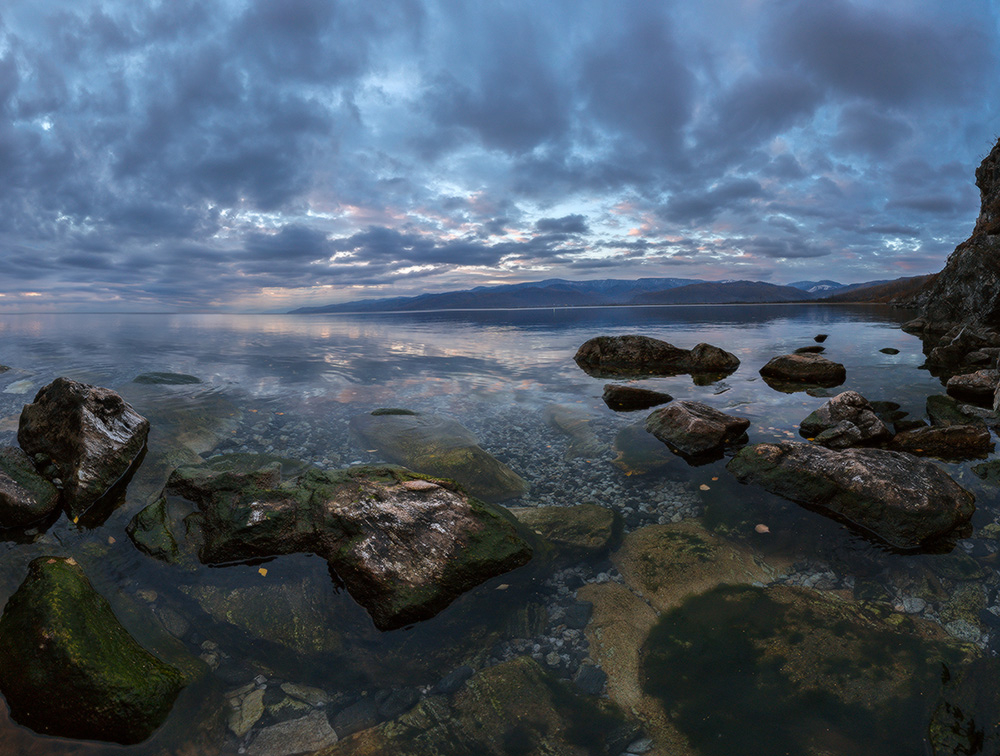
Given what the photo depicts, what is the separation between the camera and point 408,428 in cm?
1401

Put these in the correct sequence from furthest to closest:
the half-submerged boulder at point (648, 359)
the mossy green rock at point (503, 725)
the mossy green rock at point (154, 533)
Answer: the half-submerged boulder at point (648, 359) < the mossy green rock at point (154, 533) < the mossy green rock at point (503, 725)

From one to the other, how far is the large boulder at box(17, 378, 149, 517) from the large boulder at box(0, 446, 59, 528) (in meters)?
0.33

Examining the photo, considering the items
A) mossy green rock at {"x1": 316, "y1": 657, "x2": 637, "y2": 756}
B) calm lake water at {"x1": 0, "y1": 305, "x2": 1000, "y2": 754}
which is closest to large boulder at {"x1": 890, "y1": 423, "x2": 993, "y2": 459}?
calm lake water at {"x1": 0, "y1": 305, "x2": 1000, "y2": 754}

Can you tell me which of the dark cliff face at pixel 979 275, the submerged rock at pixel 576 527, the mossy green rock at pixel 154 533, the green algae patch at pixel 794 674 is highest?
the dark cliff face at pixel 979 275

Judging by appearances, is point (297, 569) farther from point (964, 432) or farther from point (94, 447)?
point (964, 432)

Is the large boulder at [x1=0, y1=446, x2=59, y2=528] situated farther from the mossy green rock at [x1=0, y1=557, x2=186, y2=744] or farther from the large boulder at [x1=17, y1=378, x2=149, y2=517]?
the mossy green rock at [x1=0, y1=557, x2=186, y2=744]

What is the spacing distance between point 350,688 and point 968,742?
6.56 m

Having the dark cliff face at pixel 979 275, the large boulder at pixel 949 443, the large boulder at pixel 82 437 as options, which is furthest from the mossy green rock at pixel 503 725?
the dark cliff face at pixel 979 275

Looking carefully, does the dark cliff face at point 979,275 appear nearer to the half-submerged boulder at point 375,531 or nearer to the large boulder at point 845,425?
the large boulder at point 845,425

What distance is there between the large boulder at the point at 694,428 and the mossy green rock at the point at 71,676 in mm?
11387

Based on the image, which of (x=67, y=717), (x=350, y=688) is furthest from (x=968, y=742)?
(x=67, y=717)

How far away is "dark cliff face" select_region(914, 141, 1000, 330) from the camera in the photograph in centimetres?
3916

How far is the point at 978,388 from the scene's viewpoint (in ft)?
56.1

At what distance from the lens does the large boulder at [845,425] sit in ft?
39.0
